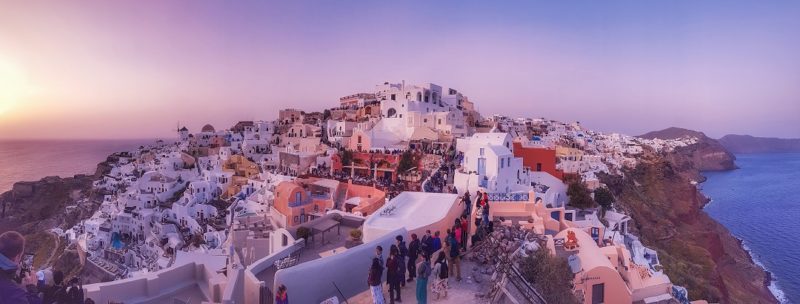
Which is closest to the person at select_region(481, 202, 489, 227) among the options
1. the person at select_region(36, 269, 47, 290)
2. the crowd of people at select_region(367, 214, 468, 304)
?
the crowd of people at select_region(367, 214, 468, 304)

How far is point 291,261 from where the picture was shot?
8383mm

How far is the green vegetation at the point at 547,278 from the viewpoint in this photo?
28.8ft

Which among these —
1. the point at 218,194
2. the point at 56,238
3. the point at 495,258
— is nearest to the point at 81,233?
the point at 56,238

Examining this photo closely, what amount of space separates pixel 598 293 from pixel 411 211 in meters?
5.53

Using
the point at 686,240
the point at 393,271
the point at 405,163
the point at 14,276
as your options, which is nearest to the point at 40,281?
the point at 14,276

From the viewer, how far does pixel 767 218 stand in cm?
4841

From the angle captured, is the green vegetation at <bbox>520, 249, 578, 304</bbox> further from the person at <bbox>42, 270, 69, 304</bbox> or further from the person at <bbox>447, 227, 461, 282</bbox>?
the person at <bbox>42, 270, 69, 304</bbox>

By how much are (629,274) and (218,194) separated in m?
29.3

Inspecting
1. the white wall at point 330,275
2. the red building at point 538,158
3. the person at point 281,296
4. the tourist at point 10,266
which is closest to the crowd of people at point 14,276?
the tourist at point 10,266

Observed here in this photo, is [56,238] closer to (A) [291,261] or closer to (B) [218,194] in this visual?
(B) [218,194]

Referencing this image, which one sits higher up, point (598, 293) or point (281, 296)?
point (281, 296)

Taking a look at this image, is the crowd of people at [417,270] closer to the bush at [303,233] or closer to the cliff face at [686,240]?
the bush at [303,233]

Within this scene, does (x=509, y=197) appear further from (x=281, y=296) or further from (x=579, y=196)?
(x=579, y=196)

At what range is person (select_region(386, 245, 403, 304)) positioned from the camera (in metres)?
6.64
